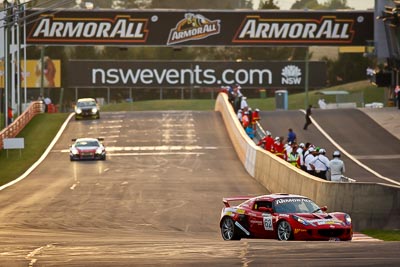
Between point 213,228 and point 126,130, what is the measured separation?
4017cm

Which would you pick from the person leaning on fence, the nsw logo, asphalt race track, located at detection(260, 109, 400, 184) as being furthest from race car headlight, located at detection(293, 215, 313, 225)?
the nsw logo

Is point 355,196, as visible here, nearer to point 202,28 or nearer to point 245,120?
point 245,120

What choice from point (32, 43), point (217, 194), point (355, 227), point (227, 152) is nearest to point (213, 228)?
point (355, 227)

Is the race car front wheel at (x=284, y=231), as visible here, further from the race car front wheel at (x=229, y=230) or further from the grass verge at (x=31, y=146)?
the grass verge at (x=31, y=146)

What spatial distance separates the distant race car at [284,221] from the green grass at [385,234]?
5.63 ft

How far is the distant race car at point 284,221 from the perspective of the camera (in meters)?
25.2

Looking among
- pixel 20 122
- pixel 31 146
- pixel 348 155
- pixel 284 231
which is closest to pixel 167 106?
pixel 20 122

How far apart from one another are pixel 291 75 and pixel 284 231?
3359 inches

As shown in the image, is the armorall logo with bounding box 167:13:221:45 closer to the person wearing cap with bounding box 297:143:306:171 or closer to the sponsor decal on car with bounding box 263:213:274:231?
the person wearing cap with bounding box 297:143:306:171

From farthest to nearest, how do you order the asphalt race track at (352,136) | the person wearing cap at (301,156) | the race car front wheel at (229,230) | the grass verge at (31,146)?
1. the grass verge at (31,146)
2. the asphalt race track at (352,136)
3. the person wearing cap at (301,156)
4. the race car front wheel at (229,230)

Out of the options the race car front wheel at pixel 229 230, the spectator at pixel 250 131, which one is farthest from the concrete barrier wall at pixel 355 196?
the spectator at pixel 250 131

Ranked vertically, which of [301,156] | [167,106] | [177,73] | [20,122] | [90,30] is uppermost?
[90,30]

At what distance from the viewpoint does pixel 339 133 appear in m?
65.1

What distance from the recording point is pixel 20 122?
233 ft
